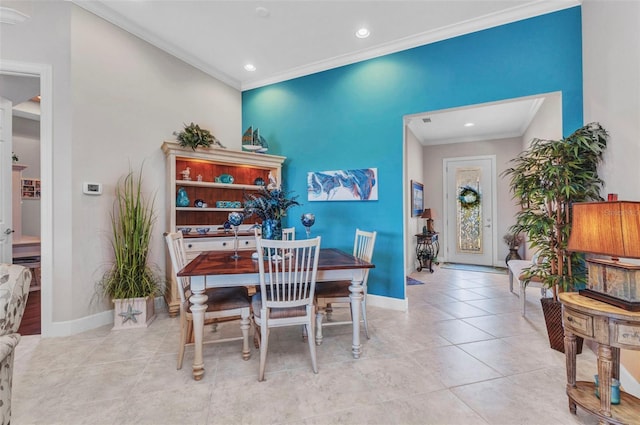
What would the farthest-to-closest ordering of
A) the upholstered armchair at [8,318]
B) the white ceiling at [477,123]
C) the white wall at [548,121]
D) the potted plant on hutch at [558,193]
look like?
the white ceiling at [477,123], the white wall at [548,121], the potted plant on hutch at [558,193], the upholstered armchair at [8,318]

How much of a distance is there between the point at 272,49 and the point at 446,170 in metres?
4.76

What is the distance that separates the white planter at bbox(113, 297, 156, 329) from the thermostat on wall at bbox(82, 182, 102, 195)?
3.74 feet

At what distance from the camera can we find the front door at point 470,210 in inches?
239

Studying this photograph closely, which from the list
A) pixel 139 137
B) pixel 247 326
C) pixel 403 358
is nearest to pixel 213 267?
pixel 247 326

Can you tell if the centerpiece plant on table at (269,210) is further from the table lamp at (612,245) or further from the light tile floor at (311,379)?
the table lamp at (612,245)

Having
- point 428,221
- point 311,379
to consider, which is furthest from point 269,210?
point 428,221

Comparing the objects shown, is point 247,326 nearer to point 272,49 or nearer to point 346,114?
point 346,114

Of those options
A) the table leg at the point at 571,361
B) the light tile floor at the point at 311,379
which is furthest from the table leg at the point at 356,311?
the table leg at the point at 571,361

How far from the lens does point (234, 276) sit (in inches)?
80.9

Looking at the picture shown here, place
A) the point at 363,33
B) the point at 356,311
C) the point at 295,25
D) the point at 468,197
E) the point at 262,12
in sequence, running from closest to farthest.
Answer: the point at 356,311 < the point at 262,12 < the point at 295,25 < the point at 363,33 < the point at 468,197

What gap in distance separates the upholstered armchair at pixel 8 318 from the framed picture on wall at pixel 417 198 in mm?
5414

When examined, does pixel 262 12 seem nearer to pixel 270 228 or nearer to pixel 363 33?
pixel 363 33

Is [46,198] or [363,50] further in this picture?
[363,50]

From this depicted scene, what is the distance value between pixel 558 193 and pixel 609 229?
98cm
